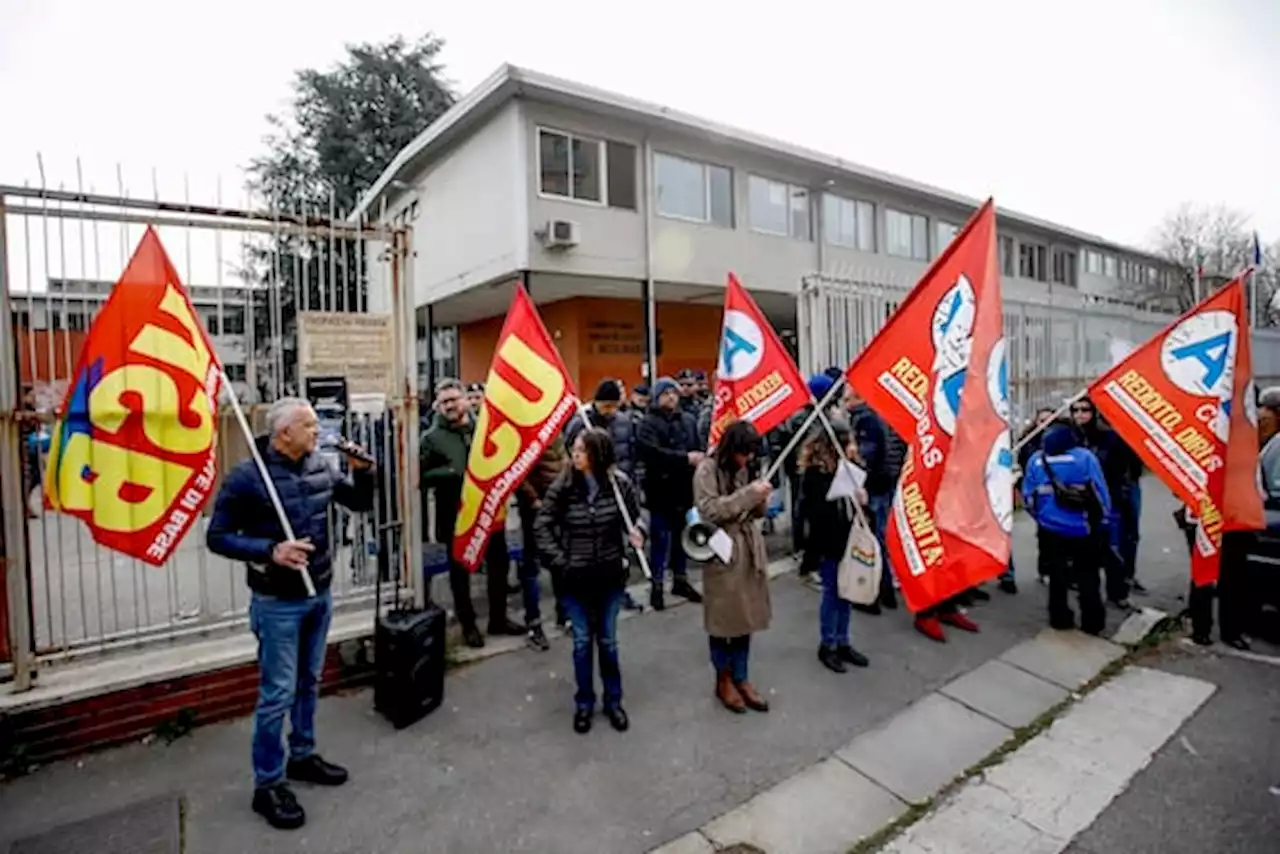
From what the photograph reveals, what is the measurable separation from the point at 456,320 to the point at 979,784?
1919 centimetres

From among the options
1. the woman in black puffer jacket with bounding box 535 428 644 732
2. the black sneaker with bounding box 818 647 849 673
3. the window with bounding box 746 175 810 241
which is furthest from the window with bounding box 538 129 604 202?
the black sneaker with bounding box 818 647 849 673

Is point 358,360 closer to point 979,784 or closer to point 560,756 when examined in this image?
point 560,756

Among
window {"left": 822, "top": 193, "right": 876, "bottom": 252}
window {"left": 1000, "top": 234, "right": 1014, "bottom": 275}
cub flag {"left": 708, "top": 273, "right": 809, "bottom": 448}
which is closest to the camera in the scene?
cub flag {"left": 708, "top": 273, "right": 809, "bottom": 448}

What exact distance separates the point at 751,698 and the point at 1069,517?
9.67 ft

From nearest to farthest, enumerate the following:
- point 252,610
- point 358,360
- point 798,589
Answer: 1. point 252,610
2. point 358,360
3. point 798,589

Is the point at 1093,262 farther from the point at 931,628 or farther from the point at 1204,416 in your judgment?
the point at 931,628

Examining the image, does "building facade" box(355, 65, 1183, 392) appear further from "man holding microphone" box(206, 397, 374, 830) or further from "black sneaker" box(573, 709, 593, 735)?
"black sneaker" box(573, 709, 593, 735)

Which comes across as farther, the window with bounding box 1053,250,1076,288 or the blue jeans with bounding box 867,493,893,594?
the window with bounding box 1053,250,1076,288

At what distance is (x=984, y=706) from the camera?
4.48 metres

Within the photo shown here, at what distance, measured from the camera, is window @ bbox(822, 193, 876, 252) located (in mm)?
18006

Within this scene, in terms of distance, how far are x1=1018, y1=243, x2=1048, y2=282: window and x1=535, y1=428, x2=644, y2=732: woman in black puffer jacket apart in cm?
2541

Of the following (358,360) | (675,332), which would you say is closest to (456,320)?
(675,332)

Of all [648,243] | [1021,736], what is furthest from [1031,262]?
[1021,736]

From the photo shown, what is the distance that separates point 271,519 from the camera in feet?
10.8
